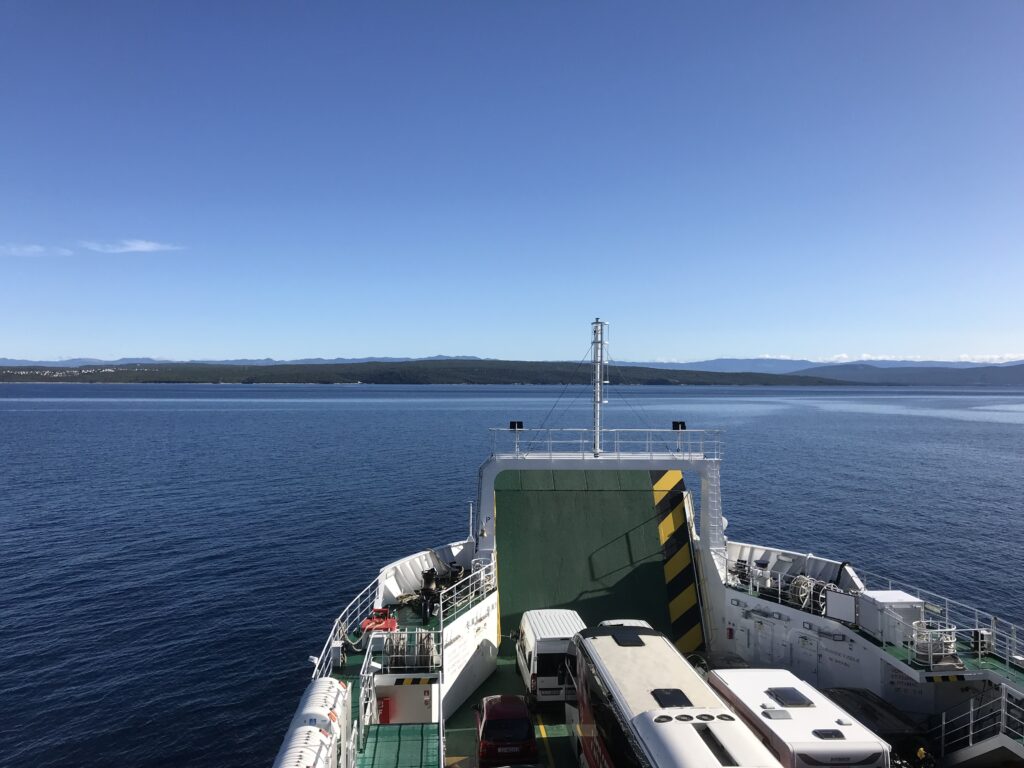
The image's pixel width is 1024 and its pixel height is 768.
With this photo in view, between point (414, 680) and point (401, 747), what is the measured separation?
1.81m

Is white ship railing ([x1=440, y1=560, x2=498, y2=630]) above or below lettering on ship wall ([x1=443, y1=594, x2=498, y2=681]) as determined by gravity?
above

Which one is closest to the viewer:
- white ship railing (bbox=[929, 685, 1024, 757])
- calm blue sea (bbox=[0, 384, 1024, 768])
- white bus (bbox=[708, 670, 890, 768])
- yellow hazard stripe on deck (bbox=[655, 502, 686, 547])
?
white bus (bbox=[708, 670, 890, 768])

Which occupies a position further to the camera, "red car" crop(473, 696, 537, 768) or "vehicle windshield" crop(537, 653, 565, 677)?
"vehicle windshield" crop(537, 653, 565, 677)

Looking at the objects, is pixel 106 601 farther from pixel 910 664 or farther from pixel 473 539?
pixel 910 664

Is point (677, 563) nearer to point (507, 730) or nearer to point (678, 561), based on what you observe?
point (678, 561)

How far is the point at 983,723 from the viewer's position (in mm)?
12773

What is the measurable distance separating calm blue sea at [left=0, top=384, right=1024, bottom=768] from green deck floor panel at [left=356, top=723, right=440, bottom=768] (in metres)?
8.10

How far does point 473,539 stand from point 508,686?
6.37 metres

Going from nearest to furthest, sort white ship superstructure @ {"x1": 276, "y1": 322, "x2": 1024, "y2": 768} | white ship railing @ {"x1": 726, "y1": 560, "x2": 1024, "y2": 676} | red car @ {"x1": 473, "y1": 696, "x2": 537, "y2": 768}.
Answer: white ship superstructure @ {"x1": 276, "y1": 322, "x2": 1024, "y2": 768} → red car @ {"x1": 473, "y1": 696, "x2": 537, "y2": 768} → white ship railing @ {"x1": 726, "y1": 560, "x2": 1024, "y2": 676}

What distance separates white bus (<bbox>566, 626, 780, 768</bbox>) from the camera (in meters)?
7.99

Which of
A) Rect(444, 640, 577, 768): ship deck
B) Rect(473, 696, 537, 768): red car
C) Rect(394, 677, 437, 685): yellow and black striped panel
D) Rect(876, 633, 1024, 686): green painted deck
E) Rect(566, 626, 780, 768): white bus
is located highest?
Rect(566, 626, 780, 768): white bus

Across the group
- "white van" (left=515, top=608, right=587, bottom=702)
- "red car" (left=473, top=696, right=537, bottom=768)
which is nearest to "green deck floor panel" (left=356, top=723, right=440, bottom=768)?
"red car" (left=473, top=696, right=537, bottom=768)

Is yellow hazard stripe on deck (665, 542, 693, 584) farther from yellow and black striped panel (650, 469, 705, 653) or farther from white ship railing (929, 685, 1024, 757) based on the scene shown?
white ship railing (929, 685, 1024, 757)

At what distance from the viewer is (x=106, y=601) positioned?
2867 centimetres
